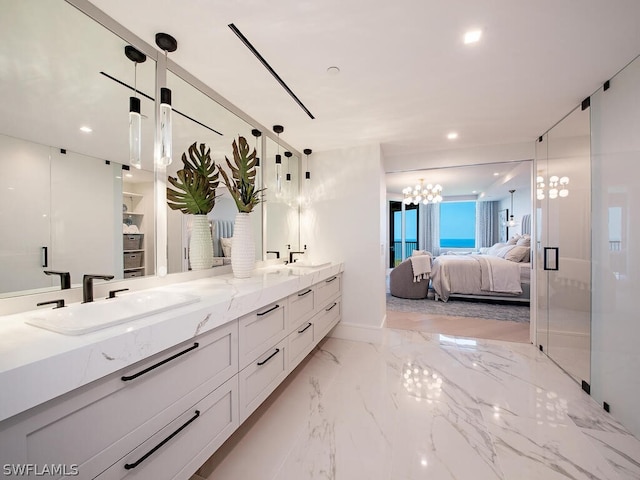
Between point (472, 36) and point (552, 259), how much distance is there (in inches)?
86.0

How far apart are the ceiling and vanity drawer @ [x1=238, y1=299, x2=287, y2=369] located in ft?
5.00

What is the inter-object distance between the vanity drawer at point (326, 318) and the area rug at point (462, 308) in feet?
5.69

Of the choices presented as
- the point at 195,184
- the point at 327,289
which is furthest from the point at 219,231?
the point at 327,289

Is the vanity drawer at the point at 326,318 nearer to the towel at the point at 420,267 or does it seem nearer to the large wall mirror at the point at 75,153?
the large wall mirror at the point at 75,153

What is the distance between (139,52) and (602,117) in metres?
3.04

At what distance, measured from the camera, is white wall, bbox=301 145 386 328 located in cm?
312

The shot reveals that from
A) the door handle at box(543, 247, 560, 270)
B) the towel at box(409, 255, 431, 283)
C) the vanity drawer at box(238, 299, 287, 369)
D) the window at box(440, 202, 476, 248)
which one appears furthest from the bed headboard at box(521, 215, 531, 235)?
the vanity drawer at box(238, 299, 287, 369)

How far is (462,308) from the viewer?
450cm

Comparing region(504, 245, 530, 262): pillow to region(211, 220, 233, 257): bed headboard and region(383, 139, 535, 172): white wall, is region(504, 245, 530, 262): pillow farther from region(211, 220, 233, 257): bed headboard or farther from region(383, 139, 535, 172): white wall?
region(211, 220, 233, 257): bed headboard

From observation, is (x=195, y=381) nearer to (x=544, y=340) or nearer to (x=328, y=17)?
(x=328, y=17)

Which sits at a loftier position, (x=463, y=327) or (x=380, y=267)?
(x=380, y=267)

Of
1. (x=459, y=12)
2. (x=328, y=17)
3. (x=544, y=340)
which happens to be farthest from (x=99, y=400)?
(x=544, y=340)

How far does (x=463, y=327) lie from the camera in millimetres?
3578

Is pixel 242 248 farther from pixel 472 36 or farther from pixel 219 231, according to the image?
pixel 472 36
